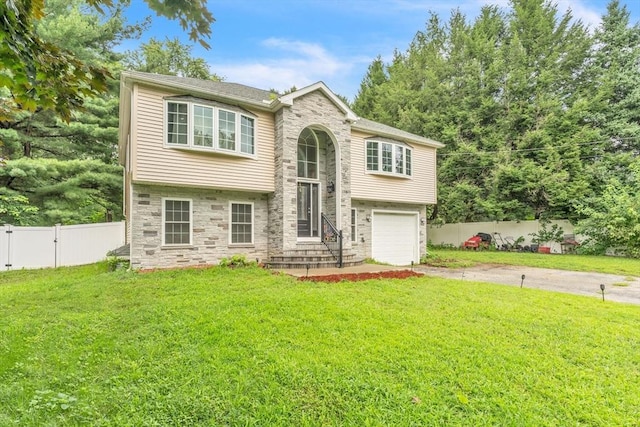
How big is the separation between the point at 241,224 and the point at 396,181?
252 inches

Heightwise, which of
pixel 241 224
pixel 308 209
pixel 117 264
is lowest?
pixel 117 264

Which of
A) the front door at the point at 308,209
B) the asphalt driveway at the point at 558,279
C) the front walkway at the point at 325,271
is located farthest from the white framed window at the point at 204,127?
the asphalt driveway at the point at 558,279

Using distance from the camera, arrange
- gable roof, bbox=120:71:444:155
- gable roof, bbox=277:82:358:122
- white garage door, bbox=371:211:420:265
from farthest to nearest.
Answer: white garage door, bbox=371:211:420:265, gable roof, bbox=277:82:358:122, gable roof, bbox=120:71:444:155

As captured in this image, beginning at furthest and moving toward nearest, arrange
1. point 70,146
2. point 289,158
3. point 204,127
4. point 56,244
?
point 70,146 < point 56,244 < point 289,158 < point 204,127

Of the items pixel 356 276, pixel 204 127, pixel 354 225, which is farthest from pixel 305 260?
pixel 204 127

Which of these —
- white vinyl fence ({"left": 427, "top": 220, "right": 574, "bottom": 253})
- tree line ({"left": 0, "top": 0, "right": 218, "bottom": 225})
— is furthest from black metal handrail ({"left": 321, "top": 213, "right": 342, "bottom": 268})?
white vinyl fence ({"left": 427, "top": 220, "right": 574, "bottom": 253})

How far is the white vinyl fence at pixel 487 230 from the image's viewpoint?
58.2 ft

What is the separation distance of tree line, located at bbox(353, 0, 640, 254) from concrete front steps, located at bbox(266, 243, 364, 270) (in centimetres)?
1231

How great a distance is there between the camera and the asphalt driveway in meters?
7.38

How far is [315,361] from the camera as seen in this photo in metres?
3.36

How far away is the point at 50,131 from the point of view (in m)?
15.4

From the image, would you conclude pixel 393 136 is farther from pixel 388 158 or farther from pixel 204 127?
pixel 204 127

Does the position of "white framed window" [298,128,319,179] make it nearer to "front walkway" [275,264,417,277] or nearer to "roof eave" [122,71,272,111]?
"roof eave" [122,71,272,111]

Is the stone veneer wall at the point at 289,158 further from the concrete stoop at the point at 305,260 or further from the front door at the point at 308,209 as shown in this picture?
the front door at the point at 308,209
